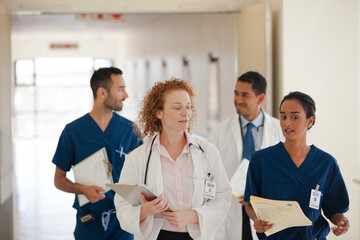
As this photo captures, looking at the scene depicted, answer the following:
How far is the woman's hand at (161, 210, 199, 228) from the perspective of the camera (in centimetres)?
210

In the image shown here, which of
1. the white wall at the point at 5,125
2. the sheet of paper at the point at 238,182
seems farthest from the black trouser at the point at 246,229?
the white wall at the point at 5,125

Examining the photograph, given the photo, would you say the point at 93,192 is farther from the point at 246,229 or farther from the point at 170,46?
the point at 170,46

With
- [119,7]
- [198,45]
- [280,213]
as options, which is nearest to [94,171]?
[280,213]

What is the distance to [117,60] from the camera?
21766 millimetres

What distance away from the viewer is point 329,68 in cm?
479

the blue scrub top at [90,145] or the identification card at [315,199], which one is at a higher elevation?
the blue scrub top at [90,145]

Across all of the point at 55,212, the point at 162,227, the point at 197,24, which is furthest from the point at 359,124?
the point at 197,24

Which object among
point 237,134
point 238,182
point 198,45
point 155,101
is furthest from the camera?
point 198,45

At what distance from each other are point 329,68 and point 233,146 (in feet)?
6.30

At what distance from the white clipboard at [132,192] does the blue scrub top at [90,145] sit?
0.89m

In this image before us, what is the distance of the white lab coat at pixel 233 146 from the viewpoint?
11.1 feet

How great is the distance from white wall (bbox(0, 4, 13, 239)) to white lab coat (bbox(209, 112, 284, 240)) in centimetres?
244

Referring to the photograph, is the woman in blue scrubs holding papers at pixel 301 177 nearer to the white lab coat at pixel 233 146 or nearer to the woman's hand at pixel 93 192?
the white lab coat at pixel 233 146

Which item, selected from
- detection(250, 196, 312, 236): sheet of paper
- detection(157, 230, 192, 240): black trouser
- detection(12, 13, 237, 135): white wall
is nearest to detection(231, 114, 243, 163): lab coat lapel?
detection(12, 13, 237, 135): white wall
